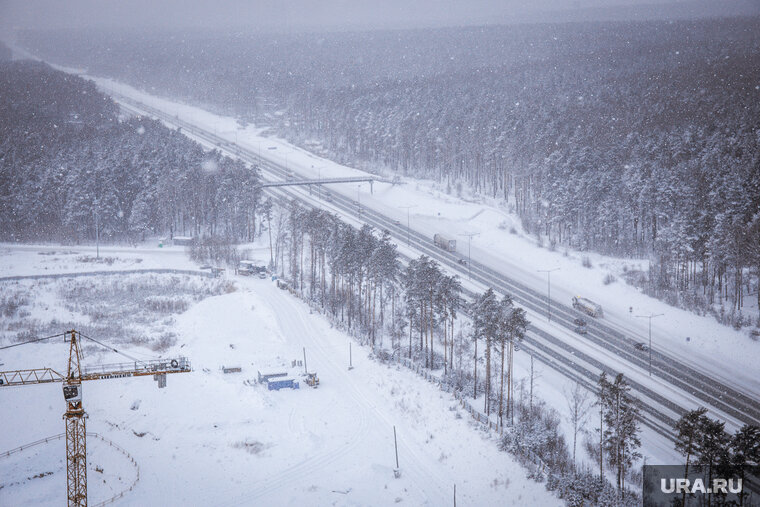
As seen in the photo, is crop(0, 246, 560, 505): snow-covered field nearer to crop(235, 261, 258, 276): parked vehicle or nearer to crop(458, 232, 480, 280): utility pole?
crop(235, 261, 258, 276): parked vehicle

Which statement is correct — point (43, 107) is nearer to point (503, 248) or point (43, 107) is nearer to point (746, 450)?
point (503, 248)

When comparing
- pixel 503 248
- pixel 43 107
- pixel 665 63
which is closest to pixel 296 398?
pixel 503 248

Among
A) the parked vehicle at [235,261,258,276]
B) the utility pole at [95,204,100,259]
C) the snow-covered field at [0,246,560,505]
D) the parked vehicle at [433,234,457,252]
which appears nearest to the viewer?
the snow-covered field at [0,246,560,505]

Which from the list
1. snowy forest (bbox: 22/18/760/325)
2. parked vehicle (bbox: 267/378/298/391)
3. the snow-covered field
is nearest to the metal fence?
the snow-covered field

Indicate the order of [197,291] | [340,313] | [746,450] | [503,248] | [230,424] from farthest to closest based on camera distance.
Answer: [503,248] < [197,291] < [340,313] < [230,424] < [746,450]

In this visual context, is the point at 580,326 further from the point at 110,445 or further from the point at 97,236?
the point at 97,236

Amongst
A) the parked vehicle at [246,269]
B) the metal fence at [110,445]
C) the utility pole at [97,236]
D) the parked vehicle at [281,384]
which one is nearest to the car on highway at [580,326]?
the parked vehicle at [281,384]
